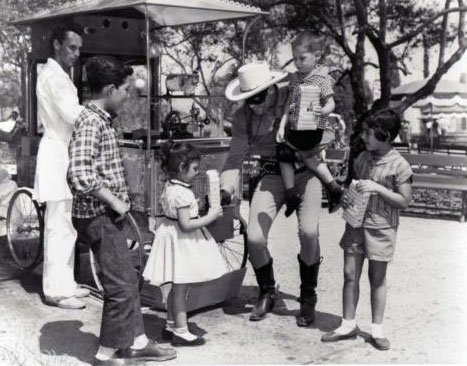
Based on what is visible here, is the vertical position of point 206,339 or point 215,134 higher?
point 215,134

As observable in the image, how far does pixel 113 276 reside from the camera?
3504 millimetres

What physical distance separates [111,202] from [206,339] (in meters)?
1.25

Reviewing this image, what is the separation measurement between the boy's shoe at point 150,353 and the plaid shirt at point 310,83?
1.59 meters

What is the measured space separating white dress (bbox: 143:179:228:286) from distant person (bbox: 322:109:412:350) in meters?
0.87

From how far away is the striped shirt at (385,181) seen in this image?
392cm

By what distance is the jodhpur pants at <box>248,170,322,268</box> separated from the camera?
443cm

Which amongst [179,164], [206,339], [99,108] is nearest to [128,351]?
[206,339]

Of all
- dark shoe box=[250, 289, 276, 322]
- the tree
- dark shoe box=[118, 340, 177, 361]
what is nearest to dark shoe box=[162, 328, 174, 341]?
dark shoe box=[118, 340, 177, 361]

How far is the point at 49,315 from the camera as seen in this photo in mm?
4633

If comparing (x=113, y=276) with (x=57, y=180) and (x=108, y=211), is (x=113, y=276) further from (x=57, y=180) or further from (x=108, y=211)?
(x=57, y=180)

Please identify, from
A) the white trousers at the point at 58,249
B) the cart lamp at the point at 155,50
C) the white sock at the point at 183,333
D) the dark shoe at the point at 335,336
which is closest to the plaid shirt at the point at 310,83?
the dark shoe at the point at 335,336

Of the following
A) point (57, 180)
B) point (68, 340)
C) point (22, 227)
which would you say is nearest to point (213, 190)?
point (68, 340)

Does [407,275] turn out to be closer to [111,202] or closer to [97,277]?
[97,277]

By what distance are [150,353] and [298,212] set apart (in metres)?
1.42
